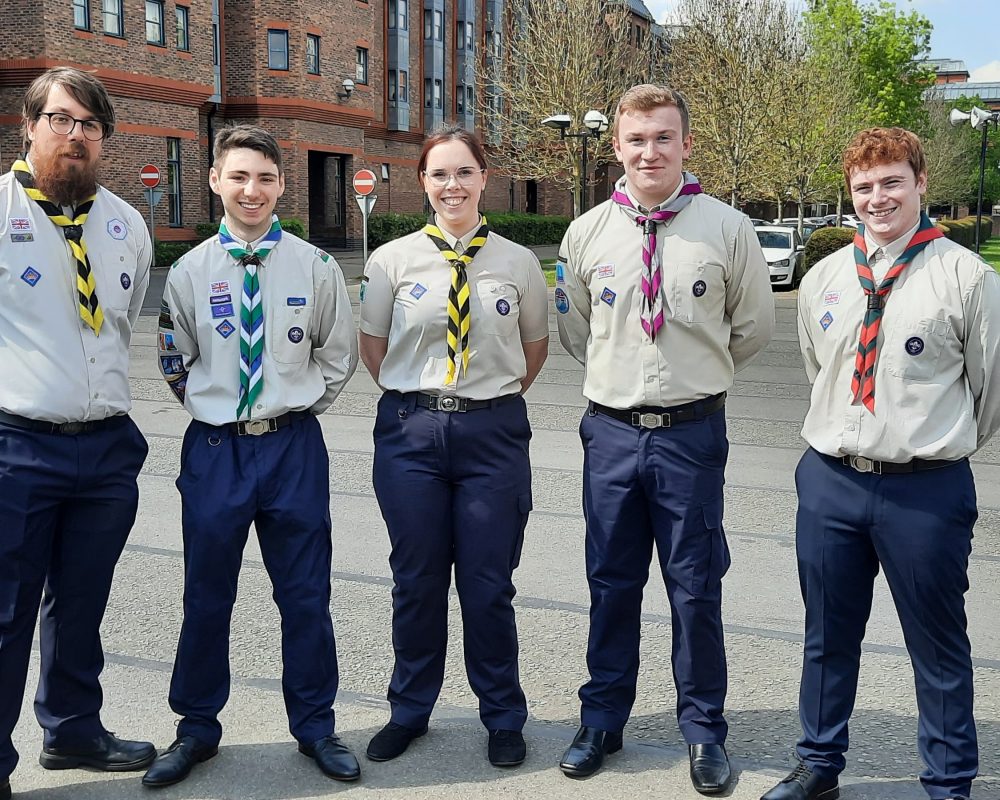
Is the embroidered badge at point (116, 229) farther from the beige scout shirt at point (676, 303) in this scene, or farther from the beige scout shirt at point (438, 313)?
the beige scout shirt at point (676, 303)

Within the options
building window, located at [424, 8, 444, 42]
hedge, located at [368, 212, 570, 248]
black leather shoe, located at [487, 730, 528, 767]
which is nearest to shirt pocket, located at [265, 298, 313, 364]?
black leather shoe, located at [487, 730, 528, 767]

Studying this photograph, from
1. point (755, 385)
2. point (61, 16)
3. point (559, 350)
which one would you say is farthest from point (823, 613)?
point (61, 16)

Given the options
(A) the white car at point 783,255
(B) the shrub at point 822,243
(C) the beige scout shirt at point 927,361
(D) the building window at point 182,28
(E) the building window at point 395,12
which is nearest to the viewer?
(C) the beige scout shirt at point 927,361

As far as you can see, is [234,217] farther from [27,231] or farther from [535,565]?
[535,565]

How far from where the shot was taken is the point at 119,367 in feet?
12.7

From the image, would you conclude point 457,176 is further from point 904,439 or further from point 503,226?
point 503,226

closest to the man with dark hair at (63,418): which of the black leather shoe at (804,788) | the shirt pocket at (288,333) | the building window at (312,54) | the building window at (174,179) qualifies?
the shirt pocket at (288,333)

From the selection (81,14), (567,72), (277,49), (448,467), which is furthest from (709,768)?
(277,49)

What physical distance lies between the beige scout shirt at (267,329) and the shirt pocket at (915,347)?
6.28 ft

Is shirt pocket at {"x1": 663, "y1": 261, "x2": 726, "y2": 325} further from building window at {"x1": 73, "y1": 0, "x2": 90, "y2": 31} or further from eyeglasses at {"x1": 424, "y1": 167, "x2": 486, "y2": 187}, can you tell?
building window at {"x1": 73, "y1": 0, "x2": 90, "y2": 31}

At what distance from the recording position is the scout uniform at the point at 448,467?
13.3 ft

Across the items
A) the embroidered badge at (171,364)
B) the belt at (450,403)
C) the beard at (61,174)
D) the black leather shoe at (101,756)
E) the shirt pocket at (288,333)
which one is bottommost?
the black leather shoe at (101,756)

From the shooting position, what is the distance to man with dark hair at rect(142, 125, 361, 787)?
3.93m

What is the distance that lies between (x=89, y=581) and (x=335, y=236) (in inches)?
1614
